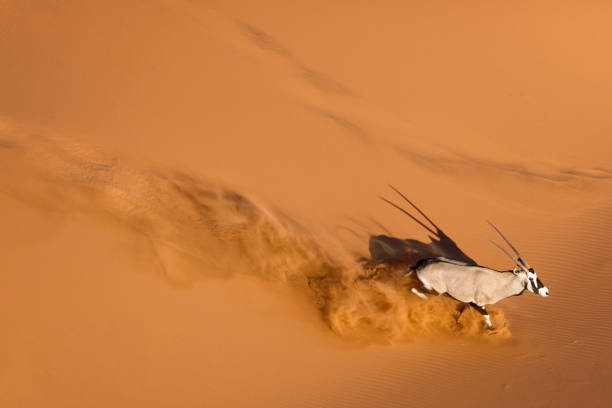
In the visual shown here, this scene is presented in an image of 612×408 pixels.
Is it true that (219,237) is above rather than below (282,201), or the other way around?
below

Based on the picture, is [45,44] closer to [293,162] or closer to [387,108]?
[293,162]

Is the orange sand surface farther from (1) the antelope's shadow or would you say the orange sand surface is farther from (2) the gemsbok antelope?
(2) the gemsbok antelope

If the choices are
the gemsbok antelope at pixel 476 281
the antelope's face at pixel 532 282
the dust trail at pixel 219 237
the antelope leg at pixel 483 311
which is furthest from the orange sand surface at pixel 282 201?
the antelope's face at pixel 532 282

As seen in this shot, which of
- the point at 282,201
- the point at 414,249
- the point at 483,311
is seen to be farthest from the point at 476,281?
the point at 282,201

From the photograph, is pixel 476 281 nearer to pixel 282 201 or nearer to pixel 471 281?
pixel 471 281

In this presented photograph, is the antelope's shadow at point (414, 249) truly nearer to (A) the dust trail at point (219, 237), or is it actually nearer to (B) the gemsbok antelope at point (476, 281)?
(A) the dust trail at point (219, 237)

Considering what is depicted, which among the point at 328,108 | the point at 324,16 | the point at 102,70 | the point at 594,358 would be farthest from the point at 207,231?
the point at 324,16
